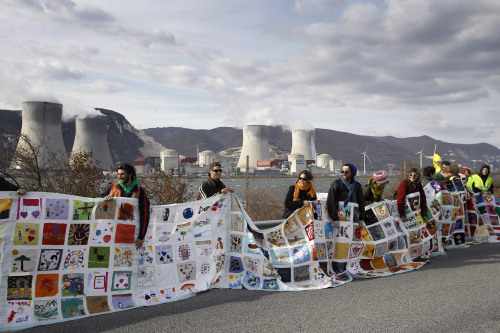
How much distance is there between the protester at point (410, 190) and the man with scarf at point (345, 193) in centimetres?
106

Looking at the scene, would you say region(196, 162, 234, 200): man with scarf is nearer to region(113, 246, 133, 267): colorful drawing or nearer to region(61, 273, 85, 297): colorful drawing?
region(113, 246, 133, 267): colorful drawing

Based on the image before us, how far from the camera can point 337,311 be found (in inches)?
179

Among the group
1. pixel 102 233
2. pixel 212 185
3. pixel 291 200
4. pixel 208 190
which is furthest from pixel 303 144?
pixel 102 233

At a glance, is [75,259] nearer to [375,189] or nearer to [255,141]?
[375,189]

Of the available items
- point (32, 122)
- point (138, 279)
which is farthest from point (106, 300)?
point (32, 122)

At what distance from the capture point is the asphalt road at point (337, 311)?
406 centimetres

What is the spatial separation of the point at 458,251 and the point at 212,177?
4.96 m

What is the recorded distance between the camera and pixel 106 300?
4641mm

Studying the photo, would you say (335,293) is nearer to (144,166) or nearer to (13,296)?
(13,296)

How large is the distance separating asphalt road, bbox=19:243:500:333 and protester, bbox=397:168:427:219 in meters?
1.70

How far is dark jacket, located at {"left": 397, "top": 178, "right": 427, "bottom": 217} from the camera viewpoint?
7.46 meters

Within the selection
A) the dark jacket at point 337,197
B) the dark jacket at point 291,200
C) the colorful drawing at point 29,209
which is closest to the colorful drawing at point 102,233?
the colorful drawing at point 29,209

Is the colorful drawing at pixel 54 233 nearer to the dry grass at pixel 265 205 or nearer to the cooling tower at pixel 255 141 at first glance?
the dry grass at pixel 265 205

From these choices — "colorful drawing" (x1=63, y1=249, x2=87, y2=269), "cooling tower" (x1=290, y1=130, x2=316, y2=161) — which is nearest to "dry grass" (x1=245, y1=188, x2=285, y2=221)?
"colorful drawing" (x1=63, y1=249, x2=87, y2=269)
